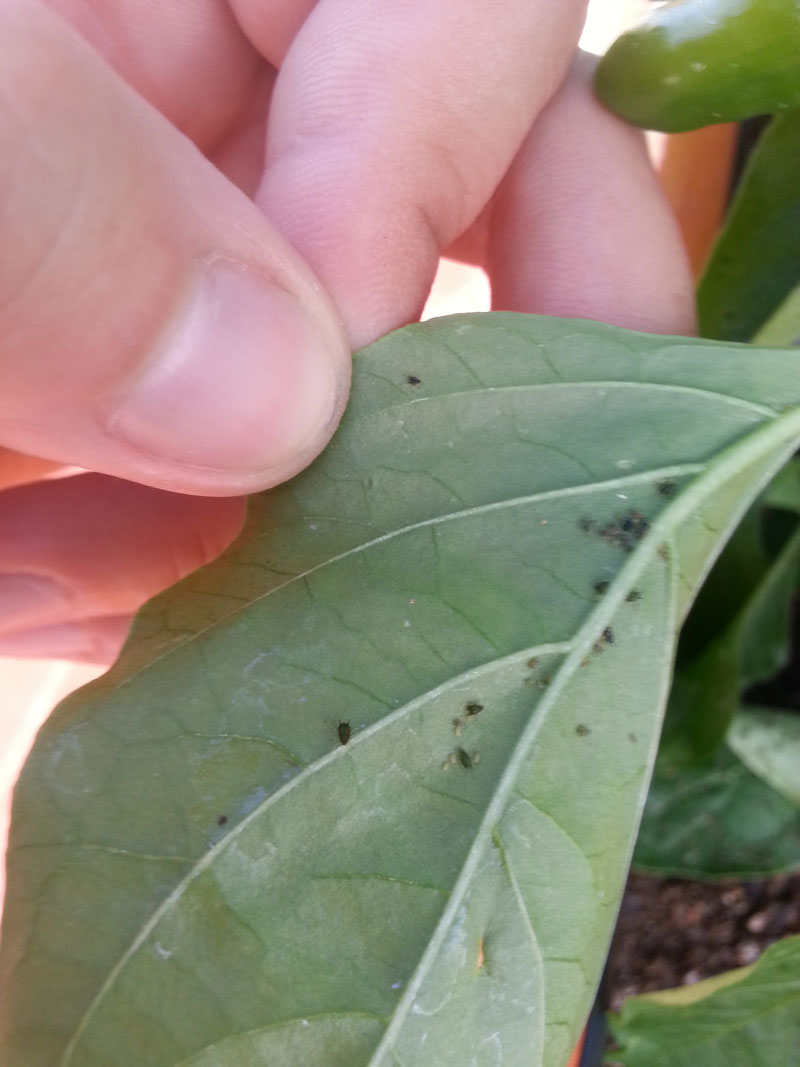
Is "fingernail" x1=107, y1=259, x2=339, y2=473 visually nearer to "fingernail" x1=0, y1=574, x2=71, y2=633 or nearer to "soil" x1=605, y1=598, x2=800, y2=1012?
"fingernail" x1=0, y1=574, x2=71, y2=633

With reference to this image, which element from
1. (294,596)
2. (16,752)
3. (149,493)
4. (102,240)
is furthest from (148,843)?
(16,752)

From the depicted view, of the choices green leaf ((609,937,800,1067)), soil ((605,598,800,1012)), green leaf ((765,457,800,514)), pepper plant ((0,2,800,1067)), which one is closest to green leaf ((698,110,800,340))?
green leaf ((765,457,800,514))

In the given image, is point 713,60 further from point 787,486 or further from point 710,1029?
point 710,1029

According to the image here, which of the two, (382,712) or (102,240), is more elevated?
(102,240)

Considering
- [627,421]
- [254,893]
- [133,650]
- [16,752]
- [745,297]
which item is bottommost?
[16,752]

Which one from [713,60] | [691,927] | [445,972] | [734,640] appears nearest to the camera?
[445,972]

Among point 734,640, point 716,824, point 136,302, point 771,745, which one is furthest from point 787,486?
point 136,302

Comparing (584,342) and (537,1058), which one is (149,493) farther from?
(537,1058)
